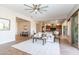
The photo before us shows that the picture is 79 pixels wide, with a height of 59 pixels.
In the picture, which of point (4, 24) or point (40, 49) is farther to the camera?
point (4, 24)

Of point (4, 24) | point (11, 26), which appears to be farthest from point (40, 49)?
point (11, 26)

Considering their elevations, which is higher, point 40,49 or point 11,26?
point 11,26

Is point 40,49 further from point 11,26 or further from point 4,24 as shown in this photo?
point 11,26

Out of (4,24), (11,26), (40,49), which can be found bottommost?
(40,49)

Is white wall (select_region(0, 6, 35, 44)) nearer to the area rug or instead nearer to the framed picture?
the framed picture

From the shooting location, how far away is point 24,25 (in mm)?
11234

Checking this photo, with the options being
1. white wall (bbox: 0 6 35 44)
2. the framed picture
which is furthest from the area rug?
the framed picture

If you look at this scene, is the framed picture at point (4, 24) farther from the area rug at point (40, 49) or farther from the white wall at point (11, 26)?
the area rug at point (40, 49)

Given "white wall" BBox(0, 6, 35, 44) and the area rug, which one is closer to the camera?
the area rug

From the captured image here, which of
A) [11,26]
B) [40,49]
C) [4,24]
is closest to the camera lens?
[40,49]

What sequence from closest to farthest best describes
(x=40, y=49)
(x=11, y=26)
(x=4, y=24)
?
(x=40, y=49)
(x=4, y=24)
(x=11, y=26)
